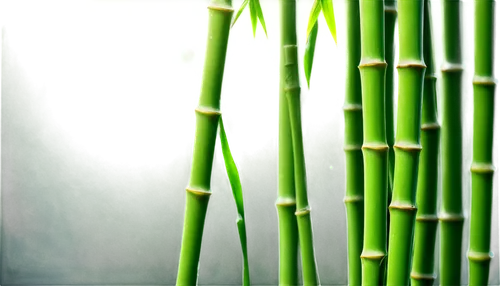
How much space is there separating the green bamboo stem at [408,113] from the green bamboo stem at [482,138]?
49mm

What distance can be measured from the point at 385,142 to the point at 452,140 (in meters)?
0.06

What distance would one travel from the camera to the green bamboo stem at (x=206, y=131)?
25cm

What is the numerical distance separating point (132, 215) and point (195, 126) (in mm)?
1090

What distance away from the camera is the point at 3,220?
1.29 metres

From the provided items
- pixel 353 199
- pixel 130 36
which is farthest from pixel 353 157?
pixel 130 36

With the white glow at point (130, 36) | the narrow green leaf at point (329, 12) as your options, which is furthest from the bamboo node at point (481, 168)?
the white glow at point (130, 36)

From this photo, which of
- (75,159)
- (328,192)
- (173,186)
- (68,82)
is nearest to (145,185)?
(173,186)

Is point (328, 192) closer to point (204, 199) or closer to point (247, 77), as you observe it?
point (247, 77)

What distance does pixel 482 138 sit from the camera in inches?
11.6

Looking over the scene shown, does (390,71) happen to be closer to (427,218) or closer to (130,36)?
(427,218)

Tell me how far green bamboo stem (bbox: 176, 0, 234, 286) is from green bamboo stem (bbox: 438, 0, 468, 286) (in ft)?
0.37

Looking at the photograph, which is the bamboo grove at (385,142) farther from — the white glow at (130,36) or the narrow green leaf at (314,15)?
the white glow at (130,36)

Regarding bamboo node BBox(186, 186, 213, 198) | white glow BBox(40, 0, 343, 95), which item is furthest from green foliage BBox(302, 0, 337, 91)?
white glow BBox(40, 0, 343, 95)

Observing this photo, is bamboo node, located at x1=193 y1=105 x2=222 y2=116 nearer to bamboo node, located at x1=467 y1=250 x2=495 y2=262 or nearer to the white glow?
bamboo node, located at x1=467 y1=250 x2=495 y2=262
